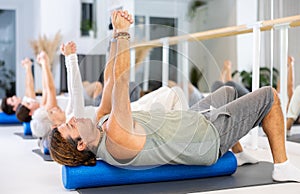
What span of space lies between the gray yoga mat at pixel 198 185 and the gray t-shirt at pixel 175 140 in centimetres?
14

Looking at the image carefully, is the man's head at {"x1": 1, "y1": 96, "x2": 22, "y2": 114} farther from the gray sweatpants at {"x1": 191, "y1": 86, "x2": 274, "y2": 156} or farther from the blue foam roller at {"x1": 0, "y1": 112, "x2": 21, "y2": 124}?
the gray sweatpants at {"x1": 191, "y1": 86, "x2": 274, "y2": 156}

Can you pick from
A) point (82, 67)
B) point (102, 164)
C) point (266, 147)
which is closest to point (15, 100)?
point (82, 67)

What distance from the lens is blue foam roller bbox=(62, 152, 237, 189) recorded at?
2842mm

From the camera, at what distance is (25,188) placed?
117 inches

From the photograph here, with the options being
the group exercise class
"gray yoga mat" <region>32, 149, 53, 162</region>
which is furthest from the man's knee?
"gray yoga mat" <region>32, 149, 53, 162</region>

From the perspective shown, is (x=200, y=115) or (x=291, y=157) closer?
(x=200, y=115)

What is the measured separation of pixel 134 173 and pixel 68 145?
43 centimetres

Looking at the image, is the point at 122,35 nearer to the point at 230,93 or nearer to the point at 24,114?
the point at 230,93

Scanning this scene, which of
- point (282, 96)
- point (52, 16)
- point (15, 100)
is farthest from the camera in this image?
point (52, 16)

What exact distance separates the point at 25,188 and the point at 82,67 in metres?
1.37

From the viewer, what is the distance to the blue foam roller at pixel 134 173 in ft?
9.32

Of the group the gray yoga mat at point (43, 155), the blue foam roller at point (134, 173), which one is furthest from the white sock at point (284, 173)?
the gray yoga mat at point (43, 155)

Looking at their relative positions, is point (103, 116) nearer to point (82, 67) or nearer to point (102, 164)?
point (102, 164)

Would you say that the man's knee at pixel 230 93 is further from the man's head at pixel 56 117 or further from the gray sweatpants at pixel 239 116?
the man's head at pixel 56 117
